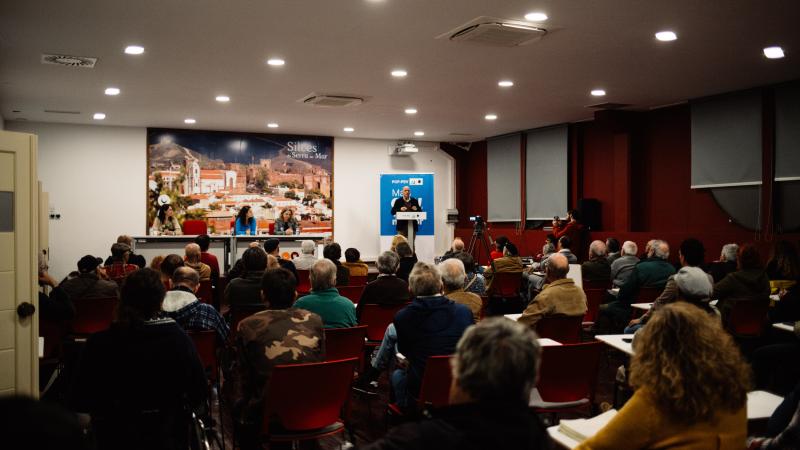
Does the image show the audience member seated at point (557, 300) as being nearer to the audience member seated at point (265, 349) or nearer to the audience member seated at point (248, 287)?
the audience member seated at point (265, 349)

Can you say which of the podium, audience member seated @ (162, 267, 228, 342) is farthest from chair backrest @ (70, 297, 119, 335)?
the podium

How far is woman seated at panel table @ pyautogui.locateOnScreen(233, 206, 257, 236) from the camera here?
42.7ft

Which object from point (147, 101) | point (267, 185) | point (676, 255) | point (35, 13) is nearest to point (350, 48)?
point (35, 13)

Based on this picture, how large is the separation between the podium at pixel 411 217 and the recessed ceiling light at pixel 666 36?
→ 313 inches

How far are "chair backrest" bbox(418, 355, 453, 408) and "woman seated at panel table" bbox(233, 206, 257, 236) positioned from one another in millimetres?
10156

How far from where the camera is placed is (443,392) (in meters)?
3.42

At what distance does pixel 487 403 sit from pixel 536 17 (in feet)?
17.8

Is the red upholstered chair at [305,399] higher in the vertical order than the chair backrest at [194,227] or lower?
lower

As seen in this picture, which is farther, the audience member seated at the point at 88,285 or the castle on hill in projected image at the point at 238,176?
the castle on hill in projected image at the point at 238,176

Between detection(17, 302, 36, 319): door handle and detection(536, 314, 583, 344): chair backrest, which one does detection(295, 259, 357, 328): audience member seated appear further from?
detection(17, 302, 36, 319): door handle

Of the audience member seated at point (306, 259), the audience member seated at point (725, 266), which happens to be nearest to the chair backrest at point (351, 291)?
the audience member seated at point (306, 259)

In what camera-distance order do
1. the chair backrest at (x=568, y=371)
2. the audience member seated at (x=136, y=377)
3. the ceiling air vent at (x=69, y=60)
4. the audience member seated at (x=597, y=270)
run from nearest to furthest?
the audience member seated at (x=136, y=377) < the chair backrest at (x=568, y=371) < the audience member seated at (x=597, y=270) < the ceiling air vent at (x=69, y=60)

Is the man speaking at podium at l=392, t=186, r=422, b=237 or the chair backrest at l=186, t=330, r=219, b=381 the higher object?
the man speaking at podium at l=392, t=186, r=422, b=237

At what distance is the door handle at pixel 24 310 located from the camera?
398 centimetres
